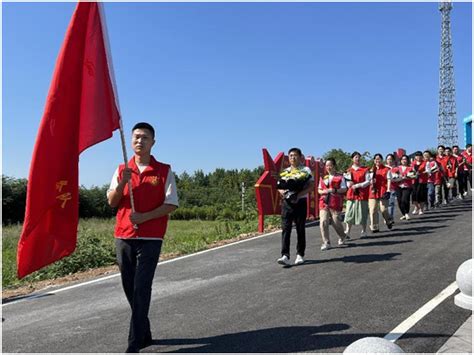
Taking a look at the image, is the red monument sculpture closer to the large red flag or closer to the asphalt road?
the asphalt road

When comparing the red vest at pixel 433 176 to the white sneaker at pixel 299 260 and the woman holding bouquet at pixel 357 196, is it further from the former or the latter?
Answer: the white sneaker at pixel 299 260

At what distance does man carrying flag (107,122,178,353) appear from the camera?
166 inches

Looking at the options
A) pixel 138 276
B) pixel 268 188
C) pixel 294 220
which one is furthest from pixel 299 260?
pixel 268 188

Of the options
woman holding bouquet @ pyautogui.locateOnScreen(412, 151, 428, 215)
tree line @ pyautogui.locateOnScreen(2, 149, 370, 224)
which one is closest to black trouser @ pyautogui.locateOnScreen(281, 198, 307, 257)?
woman holding bouquet @ pyautogui.locateOnScreen(412, 151, 428, 215)

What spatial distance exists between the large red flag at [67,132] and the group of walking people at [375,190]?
421 centimetres

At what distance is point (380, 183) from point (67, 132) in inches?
341

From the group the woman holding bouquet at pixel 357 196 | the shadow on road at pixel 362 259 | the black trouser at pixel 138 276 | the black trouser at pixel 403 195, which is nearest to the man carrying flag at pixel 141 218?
the black trouser at pixel 138 276

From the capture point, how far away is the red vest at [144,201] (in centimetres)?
431

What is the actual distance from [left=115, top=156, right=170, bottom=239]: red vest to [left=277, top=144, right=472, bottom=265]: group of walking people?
3.73 metres

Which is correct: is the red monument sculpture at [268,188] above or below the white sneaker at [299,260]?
above

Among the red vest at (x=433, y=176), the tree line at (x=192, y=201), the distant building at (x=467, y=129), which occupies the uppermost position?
the distant building at (x=467, y=129)

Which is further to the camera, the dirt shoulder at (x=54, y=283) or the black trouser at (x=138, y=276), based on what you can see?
the dirt shoulder at (x=54, y=283)

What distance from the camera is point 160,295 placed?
646 centimetres

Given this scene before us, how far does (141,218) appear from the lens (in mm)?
4215
